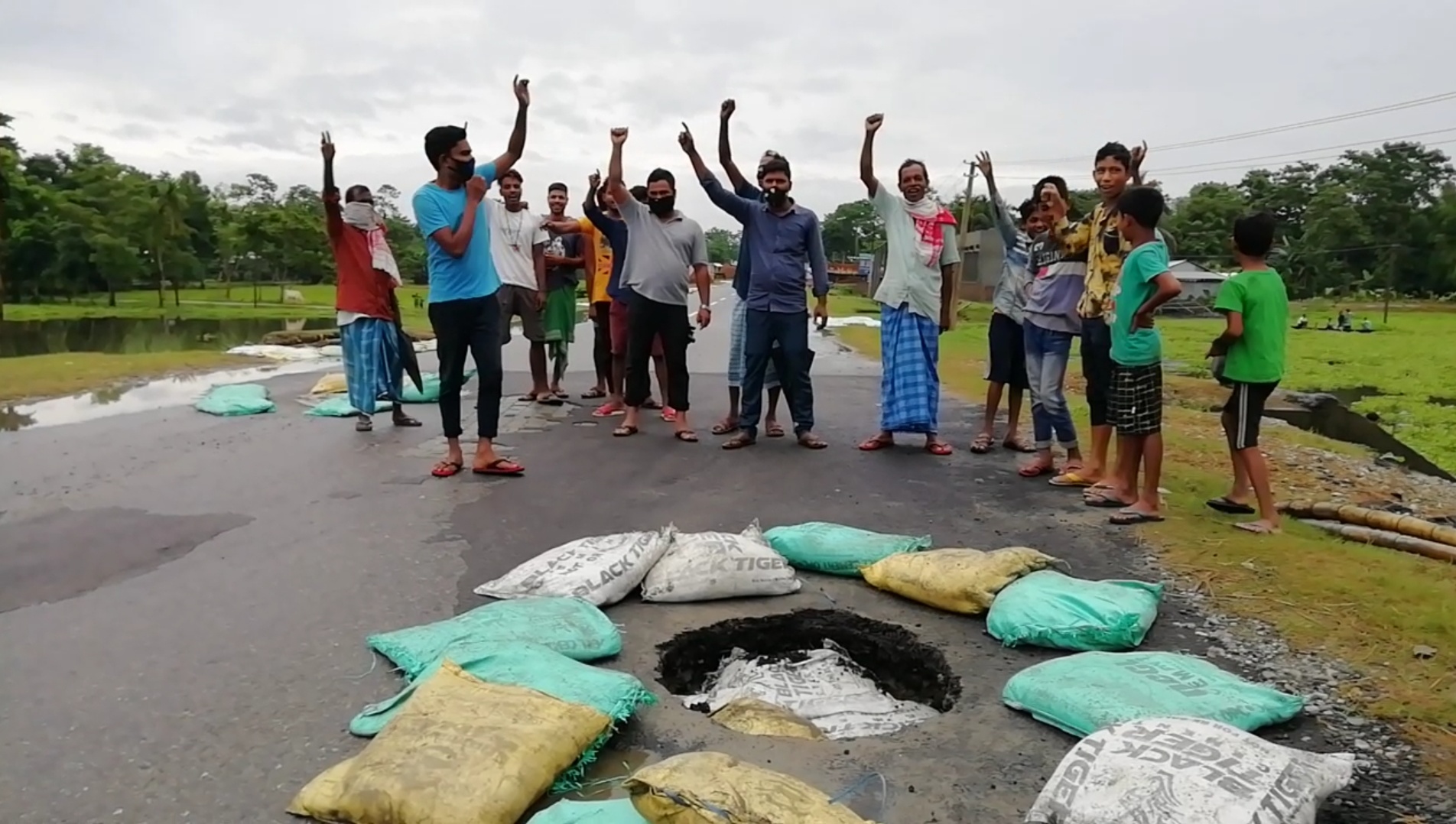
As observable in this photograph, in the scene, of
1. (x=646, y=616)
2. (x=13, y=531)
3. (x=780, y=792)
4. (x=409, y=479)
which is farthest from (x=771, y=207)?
(x=780, y=792)

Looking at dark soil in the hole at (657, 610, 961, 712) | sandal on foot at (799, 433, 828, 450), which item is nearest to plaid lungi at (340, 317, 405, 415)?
sandal on foot at (799, 433, 828, 450)

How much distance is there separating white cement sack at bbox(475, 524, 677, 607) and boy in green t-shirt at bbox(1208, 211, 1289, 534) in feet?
9.05

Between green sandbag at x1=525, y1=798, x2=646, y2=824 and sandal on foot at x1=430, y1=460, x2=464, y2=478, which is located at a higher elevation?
sandal on foot at x1=430, y1=460, x2=464, y2=478

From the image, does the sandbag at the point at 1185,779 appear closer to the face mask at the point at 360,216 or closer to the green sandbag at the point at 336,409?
the face mask at the point at 360,216

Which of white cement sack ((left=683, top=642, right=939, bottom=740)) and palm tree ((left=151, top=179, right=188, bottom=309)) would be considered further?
palm tree ((left=151, top=179, right=188, bottom=309))

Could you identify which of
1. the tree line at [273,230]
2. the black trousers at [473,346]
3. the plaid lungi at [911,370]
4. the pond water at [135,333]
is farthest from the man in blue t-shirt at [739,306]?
the tree line at [273,230]

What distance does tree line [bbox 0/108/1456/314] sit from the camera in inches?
1708

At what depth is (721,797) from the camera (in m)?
2.01

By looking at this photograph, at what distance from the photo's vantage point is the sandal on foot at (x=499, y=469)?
18.9ft

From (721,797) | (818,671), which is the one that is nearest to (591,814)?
(721,797)

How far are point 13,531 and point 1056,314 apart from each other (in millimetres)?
5361

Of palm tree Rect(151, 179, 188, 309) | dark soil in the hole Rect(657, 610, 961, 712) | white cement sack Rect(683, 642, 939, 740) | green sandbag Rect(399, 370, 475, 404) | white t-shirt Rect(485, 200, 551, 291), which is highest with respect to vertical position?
palm tree Rect(151, 179, 188, 309)

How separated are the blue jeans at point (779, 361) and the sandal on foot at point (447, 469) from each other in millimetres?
1916

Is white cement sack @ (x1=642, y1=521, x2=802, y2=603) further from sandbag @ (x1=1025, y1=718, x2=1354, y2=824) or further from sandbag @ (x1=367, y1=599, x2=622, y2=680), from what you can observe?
sandbag @ (x1=1025, y1=718, x2=1354, y2=824)
